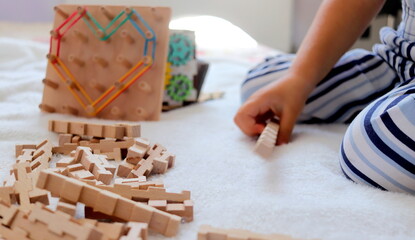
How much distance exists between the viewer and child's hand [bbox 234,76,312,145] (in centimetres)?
70

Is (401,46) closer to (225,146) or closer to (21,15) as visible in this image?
(225,146)

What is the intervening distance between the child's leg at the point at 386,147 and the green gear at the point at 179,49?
1.52ft

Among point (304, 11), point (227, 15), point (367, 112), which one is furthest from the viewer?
point (304, 11)

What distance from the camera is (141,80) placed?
814mm

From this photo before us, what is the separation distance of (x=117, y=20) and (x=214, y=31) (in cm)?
54

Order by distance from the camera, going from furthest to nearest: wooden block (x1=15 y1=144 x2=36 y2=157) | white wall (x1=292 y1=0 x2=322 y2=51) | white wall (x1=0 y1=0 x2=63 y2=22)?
white wall (x1=292 y1=0 x2=322 y2=51), white wall (x1=0 y1=0 x2=63 y2=22), wooden block (x1=15 y1=144 x2=36 y2=157)

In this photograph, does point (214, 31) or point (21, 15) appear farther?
point (21, 15)

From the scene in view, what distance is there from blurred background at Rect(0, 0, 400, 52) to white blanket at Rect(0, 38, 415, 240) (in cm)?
21

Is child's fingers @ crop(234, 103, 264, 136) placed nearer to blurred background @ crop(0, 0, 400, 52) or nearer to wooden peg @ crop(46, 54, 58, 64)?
blurred background @ crop(0, 0, 400, 52)

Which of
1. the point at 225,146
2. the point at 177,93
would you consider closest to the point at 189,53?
the point at 177,93

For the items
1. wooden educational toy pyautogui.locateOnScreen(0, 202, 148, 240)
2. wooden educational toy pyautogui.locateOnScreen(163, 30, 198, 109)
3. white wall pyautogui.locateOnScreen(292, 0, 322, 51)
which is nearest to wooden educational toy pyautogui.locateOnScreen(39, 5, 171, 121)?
wooden educational toy pyautogui.locateOnScreen(163, 30, 198, 109)

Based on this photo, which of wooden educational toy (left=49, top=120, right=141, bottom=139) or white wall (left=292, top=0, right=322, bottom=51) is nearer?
wooden educational toy (left=49, top=120, right=141, bottom=139)

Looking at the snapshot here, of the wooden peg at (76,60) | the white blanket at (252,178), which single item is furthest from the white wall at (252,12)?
the white blanket at (252,178)

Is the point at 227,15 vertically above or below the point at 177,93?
above
